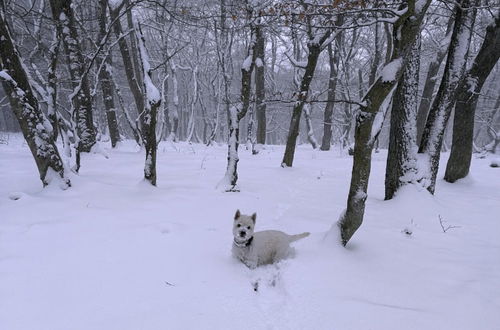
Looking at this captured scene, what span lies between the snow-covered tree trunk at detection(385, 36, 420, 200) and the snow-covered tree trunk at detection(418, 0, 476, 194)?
0.36 m

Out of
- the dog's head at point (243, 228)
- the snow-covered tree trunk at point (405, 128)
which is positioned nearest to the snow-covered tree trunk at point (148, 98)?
the dog's head at point (243, 228)

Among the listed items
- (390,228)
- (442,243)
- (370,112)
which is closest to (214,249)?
(370,112)

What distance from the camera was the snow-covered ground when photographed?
2865mm

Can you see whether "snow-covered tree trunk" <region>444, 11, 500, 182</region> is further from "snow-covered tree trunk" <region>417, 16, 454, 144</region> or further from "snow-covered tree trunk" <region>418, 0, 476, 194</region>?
"snow-covered tree trunk" <region>417, 16, 454, 144</region>

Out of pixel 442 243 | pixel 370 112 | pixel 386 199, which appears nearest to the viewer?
pixel 370 112

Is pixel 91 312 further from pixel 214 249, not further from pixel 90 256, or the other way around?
pixel 214 249

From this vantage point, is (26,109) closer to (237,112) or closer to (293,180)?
(237,112)

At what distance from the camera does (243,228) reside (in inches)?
159

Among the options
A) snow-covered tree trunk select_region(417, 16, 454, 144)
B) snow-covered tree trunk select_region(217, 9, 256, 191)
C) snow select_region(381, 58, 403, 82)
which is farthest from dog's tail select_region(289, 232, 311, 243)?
snow-covered tree trunk select_region(417, 16, 454, 144)

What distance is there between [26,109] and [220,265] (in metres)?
5.32

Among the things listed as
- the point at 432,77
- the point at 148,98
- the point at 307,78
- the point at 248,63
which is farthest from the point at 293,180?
the point at 432,77

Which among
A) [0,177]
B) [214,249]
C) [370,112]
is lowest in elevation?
[214,249]

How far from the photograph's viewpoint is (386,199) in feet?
22.5

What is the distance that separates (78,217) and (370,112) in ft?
16.9
